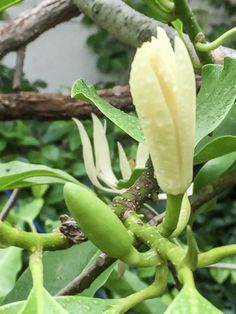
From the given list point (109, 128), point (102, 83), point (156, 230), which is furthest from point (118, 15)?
point (102, 83)

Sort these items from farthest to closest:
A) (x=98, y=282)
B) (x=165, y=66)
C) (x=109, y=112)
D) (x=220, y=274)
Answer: (x=220, y=274) < (x=98, y=282) < (x=109, y=112) < (x=165, y=66)

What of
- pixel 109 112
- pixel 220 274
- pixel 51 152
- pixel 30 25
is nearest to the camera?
pixel 109 112

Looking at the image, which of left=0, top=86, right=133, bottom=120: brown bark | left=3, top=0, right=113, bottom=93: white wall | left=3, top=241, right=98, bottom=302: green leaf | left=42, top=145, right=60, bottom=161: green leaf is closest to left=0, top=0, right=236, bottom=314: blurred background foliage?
left=42, top=145, right=60, bottom=161: green leaf

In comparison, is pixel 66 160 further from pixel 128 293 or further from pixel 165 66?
pixel 165 66

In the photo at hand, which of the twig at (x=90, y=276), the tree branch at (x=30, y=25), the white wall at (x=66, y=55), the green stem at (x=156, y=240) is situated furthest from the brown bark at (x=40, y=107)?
the white wall at (x=66, y=55)

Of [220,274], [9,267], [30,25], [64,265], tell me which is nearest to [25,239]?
[64,265]

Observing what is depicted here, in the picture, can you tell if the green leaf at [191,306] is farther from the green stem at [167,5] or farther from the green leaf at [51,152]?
the green leaf at [51,152]
